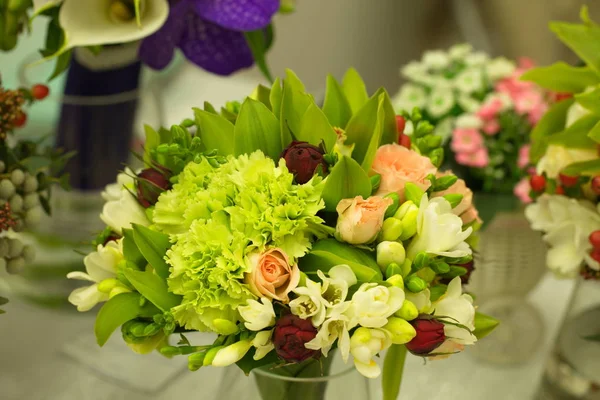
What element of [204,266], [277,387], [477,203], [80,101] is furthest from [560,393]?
[80,101]

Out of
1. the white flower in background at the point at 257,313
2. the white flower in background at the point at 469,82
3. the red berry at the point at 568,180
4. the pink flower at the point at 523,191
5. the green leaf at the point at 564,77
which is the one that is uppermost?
the green leaf at the point at 564,77

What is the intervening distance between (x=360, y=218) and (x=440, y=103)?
443 mm

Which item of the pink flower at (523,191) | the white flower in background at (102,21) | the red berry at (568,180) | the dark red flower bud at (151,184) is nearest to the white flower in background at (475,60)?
the pink flower at (523,191)

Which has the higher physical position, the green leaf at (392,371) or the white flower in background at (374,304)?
the white flower in background at (374,304)

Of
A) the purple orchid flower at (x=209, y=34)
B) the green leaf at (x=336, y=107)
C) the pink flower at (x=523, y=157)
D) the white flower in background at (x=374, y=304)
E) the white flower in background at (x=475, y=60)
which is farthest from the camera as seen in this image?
the white flower in background at (x=475, y=60)

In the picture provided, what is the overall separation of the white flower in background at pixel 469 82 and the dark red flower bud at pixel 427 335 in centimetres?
47

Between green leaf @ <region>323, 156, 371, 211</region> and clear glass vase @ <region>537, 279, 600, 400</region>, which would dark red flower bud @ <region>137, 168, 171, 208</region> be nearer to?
green leaf @ <region>323, 156, 371, 211</region>

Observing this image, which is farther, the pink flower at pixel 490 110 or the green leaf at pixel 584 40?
the pink flower at pixel 490 110

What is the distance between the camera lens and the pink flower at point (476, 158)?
729mm

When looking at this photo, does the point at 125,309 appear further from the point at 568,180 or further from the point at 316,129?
the point at 568,180

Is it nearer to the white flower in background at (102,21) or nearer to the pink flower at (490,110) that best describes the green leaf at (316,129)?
the white flower in background at (102,21)

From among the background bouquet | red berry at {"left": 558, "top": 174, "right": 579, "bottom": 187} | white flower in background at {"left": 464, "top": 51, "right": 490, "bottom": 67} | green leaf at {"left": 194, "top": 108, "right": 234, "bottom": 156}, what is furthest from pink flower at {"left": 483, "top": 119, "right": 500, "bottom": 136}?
green leaf at {"left": 194, "top": 108, "right": 234, "bottom": 156}

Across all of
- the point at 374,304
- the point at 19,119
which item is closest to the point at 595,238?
the point at 374,304

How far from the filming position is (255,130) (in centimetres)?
43
